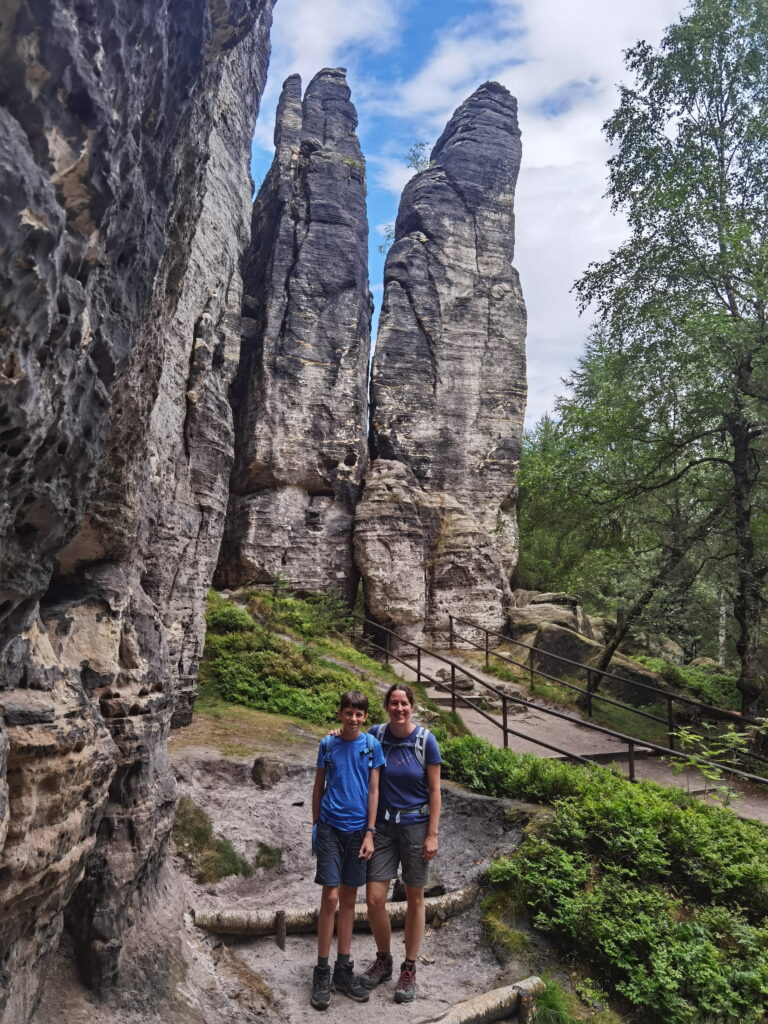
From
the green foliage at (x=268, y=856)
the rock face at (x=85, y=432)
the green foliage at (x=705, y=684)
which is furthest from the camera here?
the green foliage at (x=705, y=684)

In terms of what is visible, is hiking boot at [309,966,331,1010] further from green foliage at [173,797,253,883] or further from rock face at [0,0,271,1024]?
green foliage at [173,797,253,883]

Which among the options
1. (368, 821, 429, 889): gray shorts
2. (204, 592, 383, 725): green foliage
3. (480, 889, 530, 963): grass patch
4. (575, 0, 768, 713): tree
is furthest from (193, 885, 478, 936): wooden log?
(575, 0, 768, 713): tree

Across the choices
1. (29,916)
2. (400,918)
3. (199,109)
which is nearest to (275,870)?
(400,918)

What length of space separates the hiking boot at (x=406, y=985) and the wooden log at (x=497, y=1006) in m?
0.26

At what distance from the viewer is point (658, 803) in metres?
6.30

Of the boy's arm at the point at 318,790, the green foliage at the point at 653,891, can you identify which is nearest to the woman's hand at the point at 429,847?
the boy's arm at the point at 318,790

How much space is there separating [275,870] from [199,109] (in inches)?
247

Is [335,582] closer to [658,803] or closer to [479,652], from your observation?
[479,652]

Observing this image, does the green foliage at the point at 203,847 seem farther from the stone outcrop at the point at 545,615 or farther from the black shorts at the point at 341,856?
the stone outcrop at the point at 545,615

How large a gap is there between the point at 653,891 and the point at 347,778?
289 centimetres

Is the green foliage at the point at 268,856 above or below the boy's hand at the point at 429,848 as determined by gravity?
below

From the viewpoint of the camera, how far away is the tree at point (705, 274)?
11.9 metres

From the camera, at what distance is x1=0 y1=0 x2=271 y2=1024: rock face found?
227cm

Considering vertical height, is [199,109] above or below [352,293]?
below
